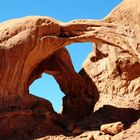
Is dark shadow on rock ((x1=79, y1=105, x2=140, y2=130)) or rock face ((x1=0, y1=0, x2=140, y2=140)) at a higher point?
rock face ((x1=0, y1=0, x2=140, y2=140))

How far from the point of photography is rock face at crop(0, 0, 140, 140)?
569 inches

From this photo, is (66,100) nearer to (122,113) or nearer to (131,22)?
(122,113)

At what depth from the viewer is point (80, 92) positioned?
56.9 feet

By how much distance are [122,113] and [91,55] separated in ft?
12.8

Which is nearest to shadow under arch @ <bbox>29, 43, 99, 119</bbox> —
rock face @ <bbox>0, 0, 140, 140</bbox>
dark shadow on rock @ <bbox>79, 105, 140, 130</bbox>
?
rock face @ <bbox>0, 0, 140, 140</bbox>

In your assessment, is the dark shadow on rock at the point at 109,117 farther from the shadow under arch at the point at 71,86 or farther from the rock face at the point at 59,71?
the shadow under arch at the point at 71,86

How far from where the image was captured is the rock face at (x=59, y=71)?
1446cm

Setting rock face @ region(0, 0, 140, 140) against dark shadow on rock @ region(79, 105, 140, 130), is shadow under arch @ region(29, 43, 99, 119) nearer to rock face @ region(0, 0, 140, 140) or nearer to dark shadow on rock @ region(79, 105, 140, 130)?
rock face @ region(0, 0, 140, 140)

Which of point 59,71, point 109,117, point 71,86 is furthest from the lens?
point 71,86

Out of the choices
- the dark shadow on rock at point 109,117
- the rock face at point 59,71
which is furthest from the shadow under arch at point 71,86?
the dark shadow on rock at point 109,117

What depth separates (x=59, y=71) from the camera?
17078 mm

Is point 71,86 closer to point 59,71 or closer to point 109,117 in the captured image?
point 59,71

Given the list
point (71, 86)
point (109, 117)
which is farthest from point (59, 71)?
point (109, 117)

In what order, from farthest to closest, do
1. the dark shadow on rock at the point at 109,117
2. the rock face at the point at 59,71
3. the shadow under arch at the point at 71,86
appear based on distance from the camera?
1. the shadow under arch at the point at 71,86
2. the dark shadow on rock at the point at 109,117
3. the rock face at the point at 59,71
